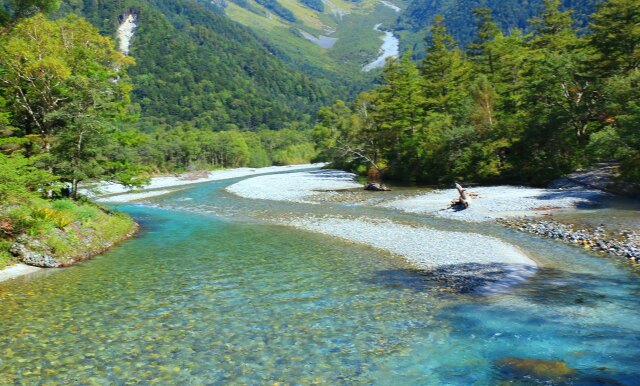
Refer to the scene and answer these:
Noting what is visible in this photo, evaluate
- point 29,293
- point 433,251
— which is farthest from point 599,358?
point 29,293

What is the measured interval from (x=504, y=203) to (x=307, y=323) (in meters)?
24.8

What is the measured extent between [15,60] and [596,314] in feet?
107

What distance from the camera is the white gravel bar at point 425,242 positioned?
1786 centimetres

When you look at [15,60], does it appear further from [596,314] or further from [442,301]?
[596,314]

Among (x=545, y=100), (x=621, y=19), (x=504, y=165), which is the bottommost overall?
(x=504, y=165)

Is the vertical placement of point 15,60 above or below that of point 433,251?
above

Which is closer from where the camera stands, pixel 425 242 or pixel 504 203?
pixel 425 242

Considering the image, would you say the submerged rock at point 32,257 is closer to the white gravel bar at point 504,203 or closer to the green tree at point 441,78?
Result: the white gravel bar at point 504,203

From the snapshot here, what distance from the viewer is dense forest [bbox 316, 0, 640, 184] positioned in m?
37.8

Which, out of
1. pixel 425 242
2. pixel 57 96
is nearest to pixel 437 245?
pixel 425 242

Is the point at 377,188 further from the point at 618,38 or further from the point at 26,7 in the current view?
the point at 26,7

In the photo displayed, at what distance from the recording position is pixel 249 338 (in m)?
10.9

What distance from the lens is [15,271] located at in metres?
16.8

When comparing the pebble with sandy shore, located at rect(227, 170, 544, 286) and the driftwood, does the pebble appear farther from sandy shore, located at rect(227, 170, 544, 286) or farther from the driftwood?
the driftwood
